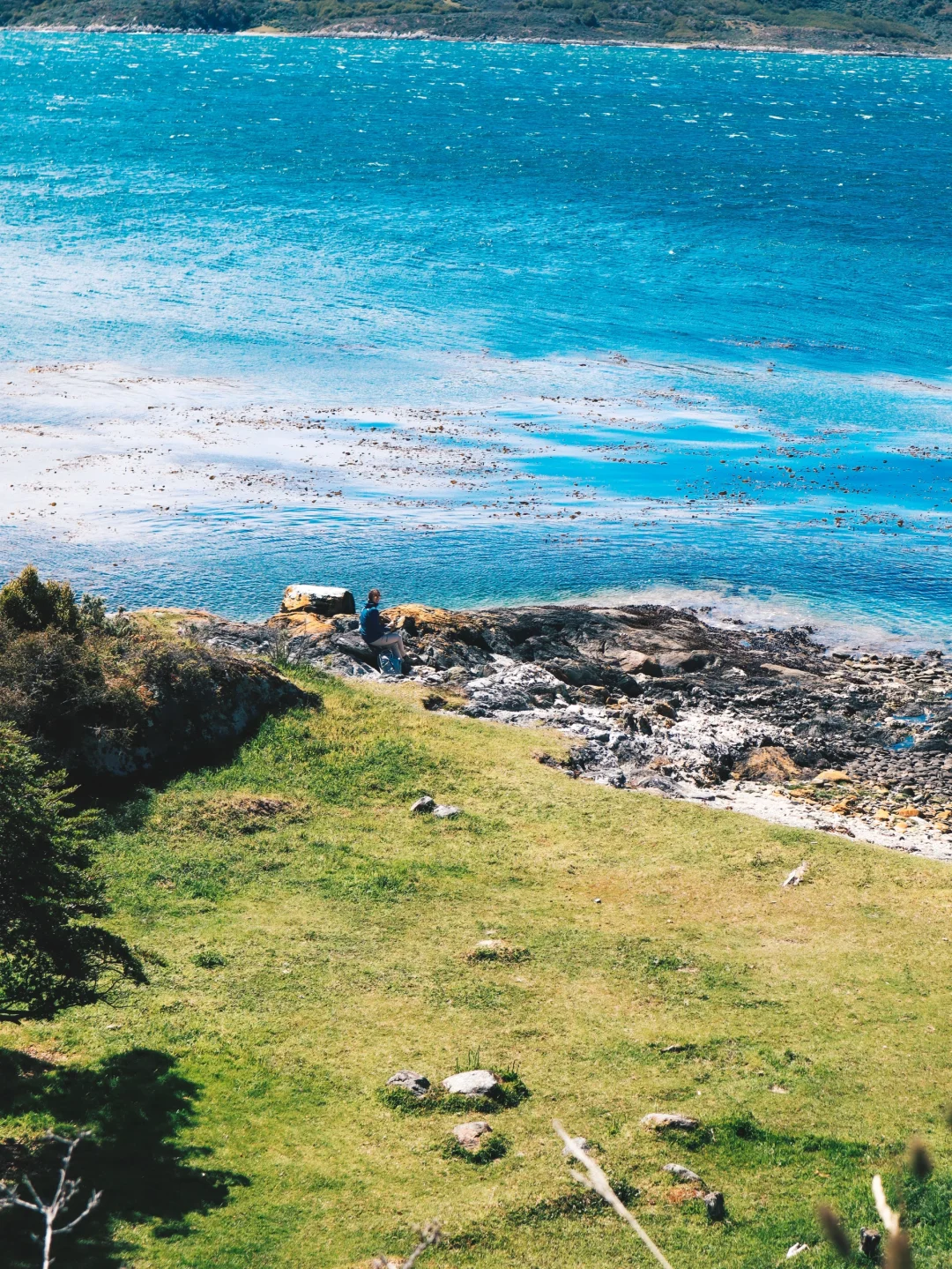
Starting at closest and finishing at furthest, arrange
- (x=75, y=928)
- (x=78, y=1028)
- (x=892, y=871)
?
(x=75, y=928) < (x=78, y=1028) < (x=892, y=871)

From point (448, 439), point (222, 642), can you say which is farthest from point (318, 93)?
point (222, 642)

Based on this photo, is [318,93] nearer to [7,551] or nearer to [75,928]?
[7,551]

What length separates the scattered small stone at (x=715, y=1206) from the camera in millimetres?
14297

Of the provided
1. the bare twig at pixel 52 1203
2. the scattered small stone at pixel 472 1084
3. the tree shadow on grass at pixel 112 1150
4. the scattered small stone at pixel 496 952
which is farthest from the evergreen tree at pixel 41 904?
the scattered small stone at pixel 496 952

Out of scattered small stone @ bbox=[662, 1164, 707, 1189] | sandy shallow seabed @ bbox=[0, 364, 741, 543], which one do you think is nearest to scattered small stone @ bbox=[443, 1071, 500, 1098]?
scattered small stone @ bbox=[662, 1164, 707, 1189]

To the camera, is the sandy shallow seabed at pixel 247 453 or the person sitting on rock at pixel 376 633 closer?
the person sitting on rock at pixel 376 633

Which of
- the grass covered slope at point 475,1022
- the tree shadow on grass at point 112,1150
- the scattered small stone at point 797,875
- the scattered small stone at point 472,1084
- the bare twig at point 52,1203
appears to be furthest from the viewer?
the scattered small stone at point 797,875

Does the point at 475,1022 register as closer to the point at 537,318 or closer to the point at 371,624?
the point at 371,624

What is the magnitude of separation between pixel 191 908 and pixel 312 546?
24.2 meters

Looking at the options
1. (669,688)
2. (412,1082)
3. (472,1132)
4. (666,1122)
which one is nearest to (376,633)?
(669,688)

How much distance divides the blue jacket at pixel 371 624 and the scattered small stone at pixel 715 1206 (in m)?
19.8

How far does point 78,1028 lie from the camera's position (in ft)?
57.2

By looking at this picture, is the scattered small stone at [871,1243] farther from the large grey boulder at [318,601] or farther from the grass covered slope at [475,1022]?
the large grey boulder at [318,601]

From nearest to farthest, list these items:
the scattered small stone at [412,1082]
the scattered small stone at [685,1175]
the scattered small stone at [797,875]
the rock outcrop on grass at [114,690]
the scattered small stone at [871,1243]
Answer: the scattered small stone at [871,1243] → the scattered small stone at [685,1175] → the scattered small stone at [412,1082] → the scattered small stone at [797,875] → the rock outcrop on grass at [114,690]
